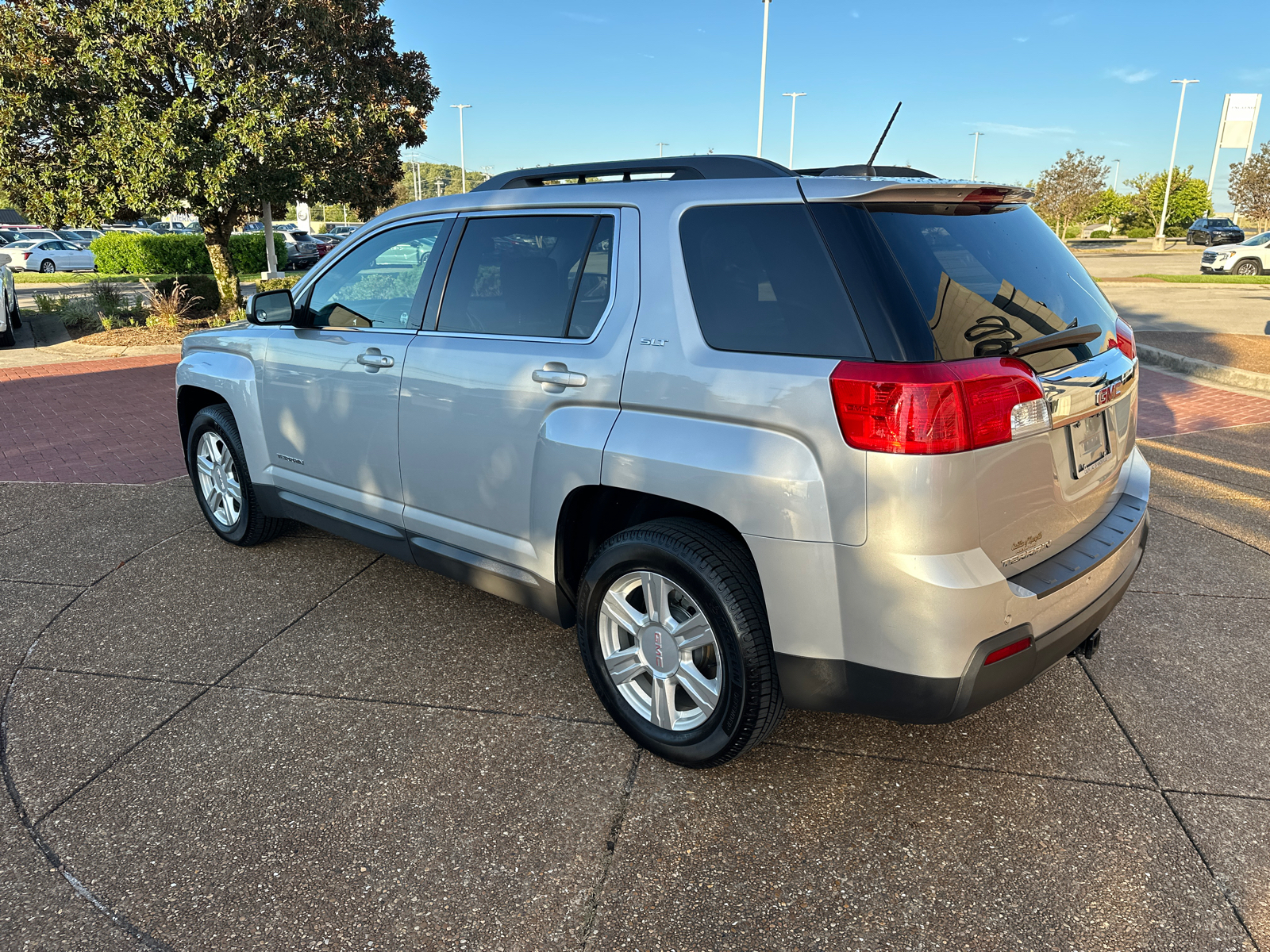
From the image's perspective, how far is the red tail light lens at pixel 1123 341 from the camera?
3.04m

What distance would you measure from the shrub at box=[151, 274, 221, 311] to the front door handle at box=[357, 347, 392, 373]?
13.5 m

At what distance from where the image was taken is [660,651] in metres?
2.91

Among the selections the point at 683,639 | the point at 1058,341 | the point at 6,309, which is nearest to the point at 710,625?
the point at 683,639

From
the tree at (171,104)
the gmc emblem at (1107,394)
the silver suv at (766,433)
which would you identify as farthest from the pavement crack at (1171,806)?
the tree at (171,104)

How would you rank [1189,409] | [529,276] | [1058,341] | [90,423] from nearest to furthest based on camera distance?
[1058,341] → [529,276] → [90,423] → [1189,409]

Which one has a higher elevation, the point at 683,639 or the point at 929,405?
the point at 929,405

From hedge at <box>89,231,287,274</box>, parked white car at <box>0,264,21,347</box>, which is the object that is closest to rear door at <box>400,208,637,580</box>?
parked white car at <box>0,264,21,347</box>

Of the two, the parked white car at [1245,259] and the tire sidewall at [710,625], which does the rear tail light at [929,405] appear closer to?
the tire sidewall at [710,625]

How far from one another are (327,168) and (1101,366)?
14645 mm

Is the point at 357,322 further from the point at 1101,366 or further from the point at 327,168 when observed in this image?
the point at 327,168

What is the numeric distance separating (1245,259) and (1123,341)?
32.6m

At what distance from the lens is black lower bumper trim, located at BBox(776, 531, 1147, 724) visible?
2.40 metres

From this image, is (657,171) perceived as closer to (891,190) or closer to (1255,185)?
(891,190)

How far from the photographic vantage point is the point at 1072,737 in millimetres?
3145
